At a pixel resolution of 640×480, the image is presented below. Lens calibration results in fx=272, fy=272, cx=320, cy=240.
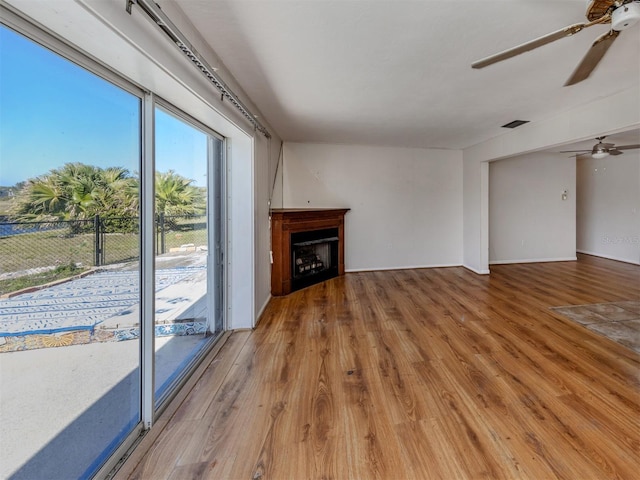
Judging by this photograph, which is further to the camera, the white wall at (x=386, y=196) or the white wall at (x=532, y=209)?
the white wall at (x=532, y=209)

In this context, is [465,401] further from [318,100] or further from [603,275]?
[603,275]

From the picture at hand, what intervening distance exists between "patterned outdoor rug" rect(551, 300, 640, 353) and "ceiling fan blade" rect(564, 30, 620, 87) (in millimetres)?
2433

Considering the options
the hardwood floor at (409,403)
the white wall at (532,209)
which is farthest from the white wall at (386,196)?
the hardwood floor at (409,403)

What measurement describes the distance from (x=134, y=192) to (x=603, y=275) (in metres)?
7.17

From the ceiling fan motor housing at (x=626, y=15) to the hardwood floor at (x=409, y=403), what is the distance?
2173 mm

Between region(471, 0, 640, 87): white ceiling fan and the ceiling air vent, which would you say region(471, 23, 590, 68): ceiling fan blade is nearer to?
region(471, 0, 640, 87): white ceiling fan

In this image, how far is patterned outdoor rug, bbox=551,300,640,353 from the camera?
8.78ft

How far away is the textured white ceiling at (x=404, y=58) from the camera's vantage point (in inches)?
62.6

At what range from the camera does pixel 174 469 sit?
1.37 m

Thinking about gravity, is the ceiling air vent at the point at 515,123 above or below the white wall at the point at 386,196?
above

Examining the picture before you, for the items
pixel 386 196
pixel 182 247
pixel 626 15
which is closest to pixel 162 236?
pixel 182 247

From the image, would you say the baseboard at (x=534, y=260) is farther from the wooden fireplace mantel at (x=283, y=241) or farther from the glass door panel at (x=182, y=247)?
the glass door panel at (x=182, y=247)

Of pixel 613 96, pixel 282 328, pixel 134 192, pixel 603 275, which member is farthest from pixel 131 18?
pixel 603 275

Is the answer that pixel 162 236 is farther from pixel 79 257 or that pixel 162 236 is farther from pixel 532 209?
pixel 532 209
